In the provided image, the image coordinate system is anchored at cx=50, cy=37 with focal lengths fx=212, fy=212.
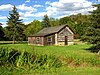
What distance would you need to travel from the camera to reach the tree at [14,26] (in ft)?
212

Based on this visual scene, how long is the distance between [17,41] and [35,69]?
59.2m

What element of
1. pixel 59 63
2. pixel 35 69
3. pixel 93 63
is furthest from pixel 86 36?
pixel 35 69

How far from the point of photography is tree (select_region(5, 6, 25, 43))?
6475cm

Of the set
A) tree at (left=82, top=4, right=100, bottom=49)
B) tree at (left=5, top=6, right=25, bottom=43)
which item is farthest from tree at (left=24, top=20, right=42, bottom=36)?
tree at (left=82, top=4, right=100, bottom=49)

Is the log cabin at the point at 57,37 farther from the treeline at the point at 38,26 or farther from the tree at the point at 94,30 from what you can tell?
the tree at the point at 94,30

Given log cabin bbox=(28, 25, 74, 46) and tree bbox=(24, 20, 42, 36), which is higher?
tree bbox=(24, 20, 42, 36)

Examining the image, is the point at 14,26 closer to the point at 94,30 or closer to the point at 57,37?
the point at 57,37

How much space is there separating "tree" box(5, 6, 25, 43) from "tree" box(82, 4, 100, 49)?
3941 cm

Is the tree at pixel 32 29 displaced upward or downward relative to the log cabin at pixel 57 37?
upward

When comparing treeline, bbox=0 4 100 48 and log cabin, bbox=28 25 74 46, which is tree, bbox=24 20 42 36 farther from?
log cabin, bbox=28 25 74 46

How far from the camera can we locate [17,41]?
2884 inches

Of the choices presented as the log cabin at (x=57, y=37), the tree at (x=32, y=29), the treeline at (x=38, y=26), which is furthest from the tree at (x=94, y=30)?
the tree at (x=32, y=29)

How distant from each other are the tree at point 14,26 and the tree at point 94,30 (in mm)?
39410

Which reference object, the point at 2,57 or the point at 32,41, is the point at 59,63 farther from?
the point at 32,41
